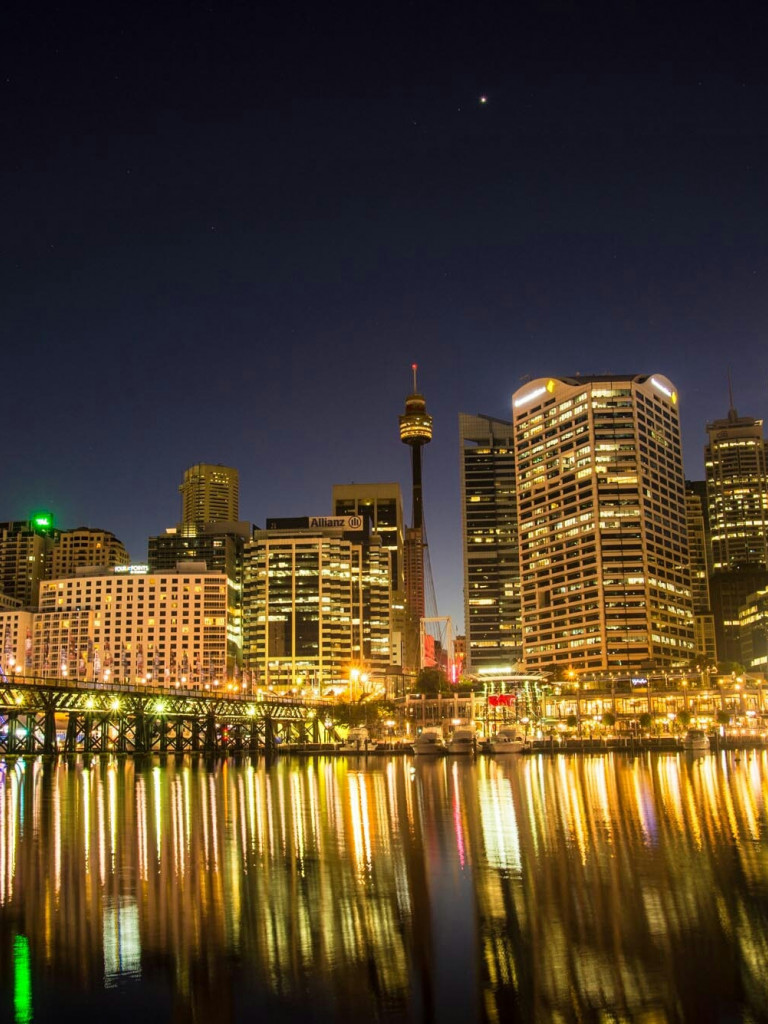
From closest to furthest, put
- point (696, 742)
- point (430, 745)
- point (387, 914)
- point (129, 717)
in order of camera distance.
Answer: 1. point (387, 914)
2. point (129, 717)
3. point (696, 742)
4. point (430, 745)

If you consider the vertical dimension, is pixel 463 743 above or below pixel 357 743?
above

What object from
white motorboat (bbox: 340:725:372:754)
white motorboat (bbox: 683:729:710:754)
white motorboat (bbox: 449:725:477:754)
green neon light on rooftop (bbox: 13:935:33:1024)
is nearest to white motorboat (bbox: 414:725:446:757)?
white motorboat (bbox: 449:725:477:754)

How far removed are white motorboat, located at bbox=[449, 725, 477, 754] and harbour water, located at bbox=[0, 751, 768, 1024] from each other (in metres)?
97.6

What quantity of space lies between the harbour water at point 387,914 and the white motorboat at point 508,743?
9401cm

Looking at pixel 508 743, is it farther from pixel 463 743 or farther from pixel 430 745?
pixel 430 745

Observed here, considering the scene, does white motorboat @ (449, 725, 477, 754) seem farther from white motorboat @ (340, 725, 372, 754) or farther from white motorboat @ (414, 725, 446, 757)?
white motorboat @ (340, 725, 372, 754)

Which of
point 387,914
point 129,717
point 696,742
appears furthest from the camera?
point 696,742

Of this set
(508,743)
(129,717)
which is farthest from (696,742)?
(129,717)

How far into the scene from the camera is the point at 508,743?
150125mm

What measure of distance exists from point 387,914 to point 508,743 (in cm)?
12728

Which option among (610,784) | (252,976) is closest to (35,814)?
(252,976)

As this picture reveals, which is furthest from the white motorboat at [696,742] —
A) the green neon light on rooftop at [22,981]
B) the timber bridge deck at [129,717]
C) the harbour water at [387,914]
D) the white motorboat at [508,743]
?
the green neon light on rooftop at [22,981]

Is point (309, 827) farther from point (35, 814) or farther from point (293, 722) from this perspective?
point (293, 722)

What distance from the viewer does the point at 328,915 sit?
26719mm
